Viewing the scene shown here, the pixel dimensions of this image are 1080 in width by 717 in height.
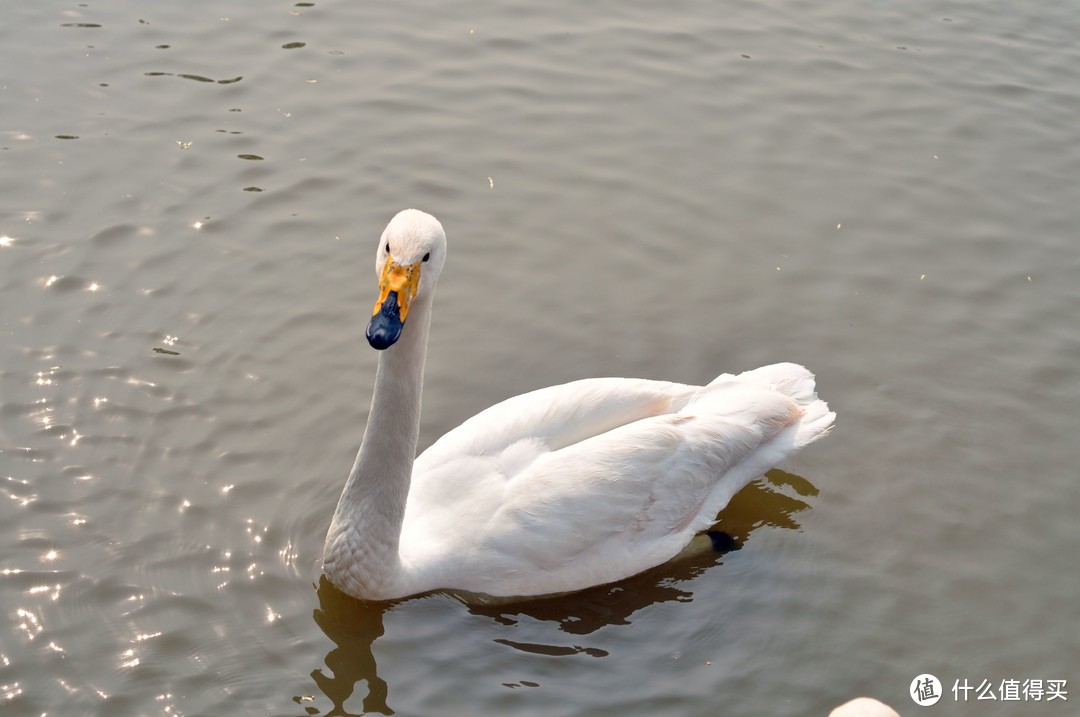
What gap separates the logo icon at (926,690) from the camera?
21.9ft

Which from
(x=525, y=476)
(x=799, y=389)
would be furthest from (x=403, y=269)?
(x=799, y=389)

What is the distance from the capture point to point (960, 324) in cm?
950

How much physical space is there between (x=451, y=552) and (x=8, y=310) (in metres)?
3.95

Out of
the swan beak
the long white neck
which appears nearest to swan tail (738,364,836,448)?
the long white neck

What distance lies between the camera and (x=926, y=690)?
22.1ft

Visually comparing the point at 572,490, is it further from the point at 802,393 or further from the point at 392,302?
the point at 802,393

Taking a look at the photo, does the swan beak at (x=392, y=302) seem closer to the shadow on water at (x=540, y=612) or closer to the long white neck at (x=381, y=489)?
the long white neck at (x=381, y=489)

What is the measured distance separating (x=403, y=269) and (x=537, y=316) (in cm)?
326

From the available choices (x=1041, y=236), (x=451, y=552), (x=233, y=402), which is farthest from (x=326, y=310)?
(x=1041, y=236)

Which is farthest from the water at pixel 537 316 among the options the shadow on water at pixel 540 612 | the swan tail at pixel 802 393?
the swan tail at pixel 802 393

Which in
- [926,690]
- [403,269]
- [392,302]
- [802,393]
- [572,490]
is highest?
[403,269]

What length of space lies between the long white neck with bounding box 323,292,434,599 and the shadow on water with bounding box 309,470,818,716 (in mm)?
206

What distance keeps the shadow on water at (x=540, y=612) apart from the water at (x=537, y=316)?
0.9 inches

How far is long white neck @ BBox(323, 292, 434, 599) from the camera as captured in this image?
21.5ft
